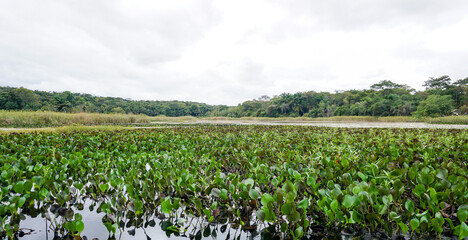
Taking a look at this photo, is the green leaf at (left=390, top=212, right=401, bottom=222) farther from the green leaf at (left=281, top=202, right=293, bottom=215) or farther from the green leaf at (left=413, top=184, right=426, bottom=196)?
the green leaf at (left=281, top=202, right=293, bottom=215)

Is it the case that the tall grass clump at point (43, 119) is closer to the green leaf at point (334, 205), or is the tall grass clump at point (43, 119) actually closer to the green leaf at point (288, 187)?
the green leaf at point (288, 187)

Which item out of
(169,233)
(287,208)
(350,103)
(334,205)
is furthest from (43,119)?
(350,103)

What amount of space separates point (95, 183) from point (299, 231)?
2.31 meters

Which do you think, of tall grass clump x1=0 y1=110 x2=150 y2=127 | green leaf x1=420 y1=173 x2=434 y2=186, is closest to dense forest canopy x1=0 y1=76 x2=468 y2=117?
tall grass clump x1=0 y1=110 x2=150 y2=127

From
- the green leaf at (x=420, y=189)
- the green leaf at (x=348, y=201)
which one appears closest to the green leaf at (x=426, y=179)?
the green leaf at (x=420, y=189)

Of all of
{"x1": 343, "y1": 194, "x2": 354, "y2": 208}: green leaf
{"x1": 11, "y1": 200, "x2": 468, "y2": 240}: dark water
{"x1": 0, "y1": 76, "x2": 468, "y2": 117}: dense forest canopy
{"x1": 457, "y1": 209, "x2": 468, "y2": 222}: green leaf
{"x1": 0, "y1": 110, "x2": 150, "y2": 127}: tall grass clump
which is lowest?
{"x1": 11, "y1": 200, "x2": 468, "y2": 240}: dark water

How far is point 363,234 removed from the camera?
5.83ft

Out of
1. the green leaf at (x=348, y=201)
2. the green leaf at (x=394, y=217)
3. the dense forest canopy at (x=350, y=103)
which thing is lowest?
the green leaf at (x=394, y=217)

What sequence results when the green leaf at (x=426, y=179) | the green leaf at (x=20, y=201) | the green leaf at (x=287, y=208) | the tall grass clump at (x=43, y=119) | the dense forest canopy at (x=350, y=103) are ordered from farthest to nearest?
1. the dense forest canopy at (x=350, y=103)
2. the tall grass clump at (x=43, y=119)
3. the green leaf at (x=426, y=179)
4. the green leaf at (x=20, y=201)
5. the green leaf at (x=287, y=208)

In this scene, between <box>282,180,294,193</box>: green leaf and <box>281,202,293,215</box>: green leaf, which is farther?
<box>282,180,294,193</box>: green leaf

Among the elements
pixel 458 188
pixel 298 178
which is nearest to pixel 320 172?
pixel 298 178

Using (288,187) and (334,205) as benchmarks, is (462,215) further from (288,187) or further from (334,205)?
(288,187)

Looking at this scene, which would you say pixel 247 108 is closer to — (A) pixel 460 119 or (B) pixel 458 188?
(A) pixel 460 119

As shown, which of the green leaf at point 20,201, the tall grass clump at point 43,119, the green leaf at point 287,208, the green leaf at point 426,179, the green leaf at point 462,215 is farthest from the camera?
the tall grass clump at point 43,119
